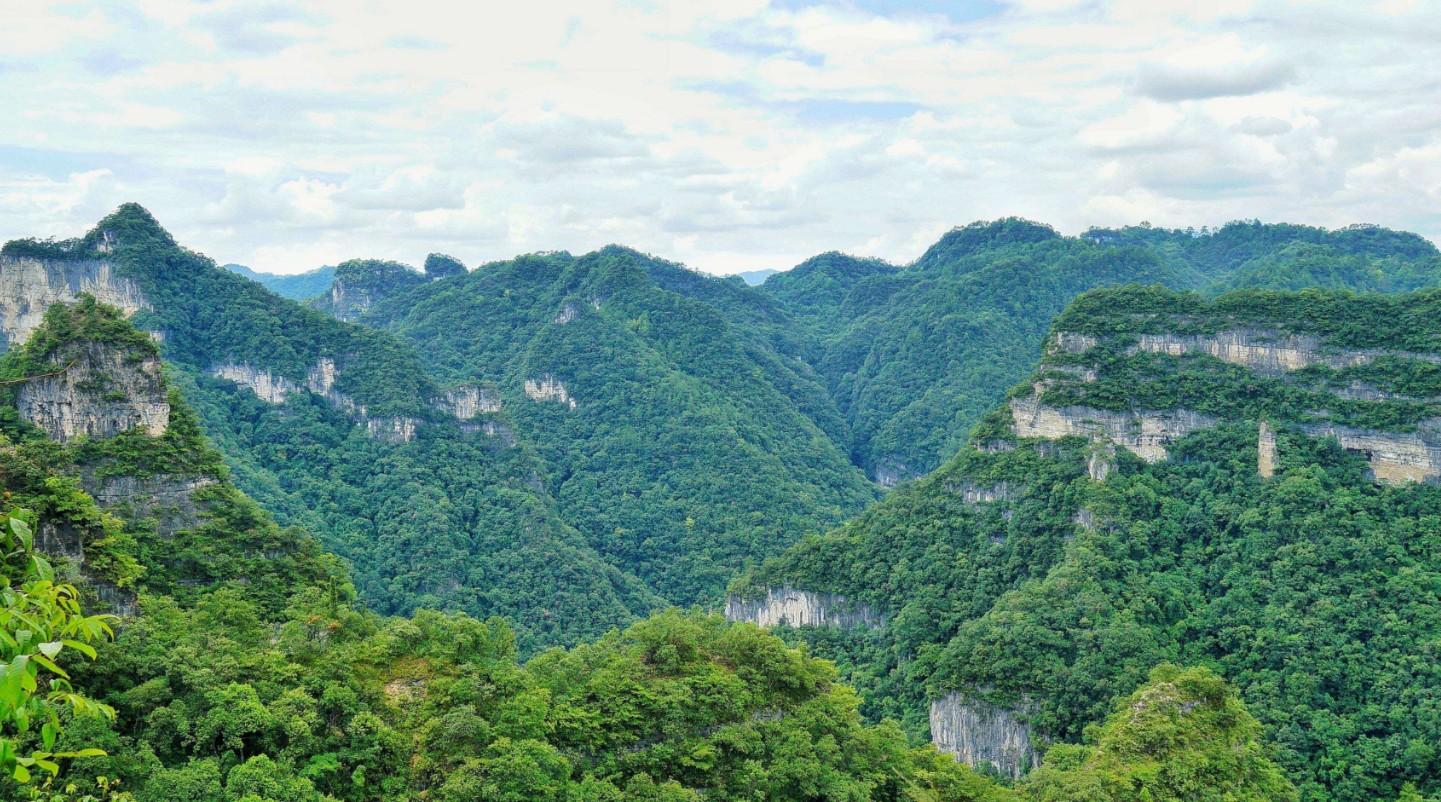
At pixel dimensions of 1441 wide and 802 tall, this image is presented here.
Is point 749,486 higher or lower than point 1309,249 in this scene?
→ lower

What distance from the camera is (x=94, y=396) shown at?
42000 mm

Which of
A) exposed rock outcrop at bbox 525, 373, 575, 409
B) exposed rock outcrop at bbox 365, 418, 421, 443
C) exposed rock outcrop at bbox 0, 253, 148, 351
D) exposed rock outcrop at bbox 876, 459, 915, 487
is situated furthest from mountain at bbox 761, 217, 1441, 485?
exposed rock outcrop at bbox 0, 253, 148, 351

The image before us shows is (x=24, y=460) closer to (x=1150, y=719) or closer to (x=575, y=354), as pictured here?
(x=1150, y=719)

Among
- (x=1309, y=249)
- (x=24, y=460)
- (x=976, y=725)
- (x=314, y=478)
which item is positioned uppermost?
(x=1309, y=249)

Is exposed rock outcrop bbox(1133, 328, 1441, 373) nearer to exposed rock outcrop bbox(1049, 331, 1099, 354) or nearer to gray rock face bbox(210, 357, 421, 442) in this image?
exposed rock outcrop bbox(1049, 331, 1099, 354)

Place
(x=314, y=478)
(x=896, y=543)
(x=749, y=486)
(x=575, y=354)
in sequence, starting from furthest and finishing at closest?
1. (x=575, y=354)
2. (x=749, y=486)
3. (x=314, y=478)
4. (x=896, y=543)

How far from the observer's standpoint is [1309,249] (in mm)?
125500

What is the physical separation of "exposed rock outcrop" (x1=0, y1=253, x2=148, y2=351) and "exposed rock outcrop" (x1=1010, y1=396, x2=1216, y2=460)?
6512cm

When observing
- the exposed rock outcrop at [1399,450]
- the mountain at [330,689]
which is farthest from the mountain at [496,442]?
the exposed rock outcrop at [1399,450]

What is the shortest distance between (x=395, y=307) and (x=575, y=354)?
4199 cm

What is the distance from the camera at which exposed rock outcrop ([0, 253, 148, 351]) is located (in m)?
78.2

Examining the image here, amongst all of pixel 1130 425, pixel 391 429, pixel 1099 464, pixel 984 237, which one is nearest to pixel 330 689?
pixel 1099 464

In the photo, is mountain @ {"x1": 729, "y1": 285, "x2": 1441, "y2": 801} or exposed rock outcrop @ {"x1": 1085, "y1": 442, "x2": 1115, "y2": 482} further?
exposed rock outcrop @ {"x1": 1085, "y1": 442, "x2": 1115, "y2": 482}

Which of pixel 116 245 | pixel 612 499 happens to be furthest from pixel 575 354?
pixel 116 245
